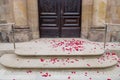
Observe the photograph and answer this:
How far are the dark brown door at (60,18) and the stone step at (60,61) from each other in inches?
58.6

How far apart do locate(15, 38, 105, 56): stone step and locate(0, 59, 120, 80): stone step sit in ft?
1.66

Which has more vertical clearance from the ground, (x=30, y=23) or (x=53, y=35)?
(x=30, y=23)

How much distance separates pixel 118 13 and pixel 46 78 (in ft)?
10.0


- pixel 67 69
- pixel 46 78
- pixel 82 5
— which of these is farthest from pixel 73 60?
pixel 82 5

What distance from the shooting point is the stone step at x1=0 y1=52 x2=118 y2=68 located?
4.25 metres

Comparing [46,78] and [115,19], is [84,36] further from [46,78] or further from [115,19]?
[46,78]

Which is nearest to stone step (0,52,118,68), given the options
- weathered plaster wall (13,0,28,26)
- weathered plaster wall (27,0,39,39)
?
weathered plaster wall (13,0,28,26)

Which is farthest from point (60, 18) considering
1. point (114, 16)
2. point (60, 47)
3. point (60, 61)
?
point (60, 61)

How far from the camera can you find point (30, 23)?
5.71m

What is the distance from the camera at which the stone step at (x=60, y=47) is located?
183 inches

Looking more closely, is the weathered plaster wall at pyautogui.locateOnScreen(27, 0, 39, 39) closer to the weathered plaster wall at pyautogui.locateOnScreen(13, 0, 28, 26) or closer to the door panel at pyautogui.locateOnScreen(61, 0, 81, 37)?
the weathered plaster wall at pyautogui.locateOnScreen(13, 0, 28, 26)

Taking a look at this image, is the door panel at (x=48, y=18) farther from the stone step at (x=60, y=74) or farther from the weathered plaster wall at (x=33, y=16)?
the stone step at (x=60, y=74)

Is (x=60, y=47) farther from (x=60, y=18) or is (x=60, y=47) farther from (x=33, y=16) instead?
(x=33, y=16)

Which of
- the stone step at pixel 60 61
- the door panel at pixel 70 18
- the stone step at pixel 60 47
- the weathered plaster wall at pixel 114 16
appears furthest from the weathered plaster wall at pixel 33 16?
the weathered plaster wall at pixel 114 16
